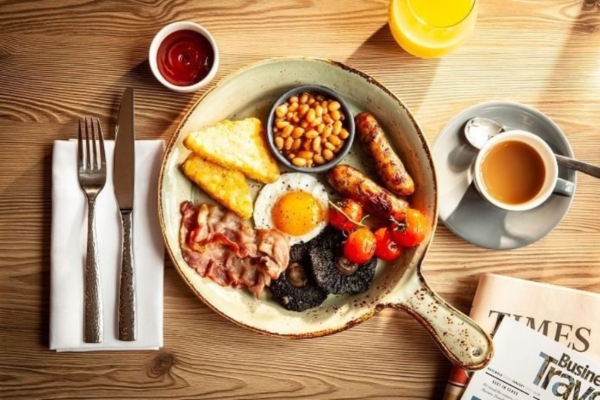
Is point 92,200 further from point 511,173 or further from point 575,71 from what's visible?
point 575,71

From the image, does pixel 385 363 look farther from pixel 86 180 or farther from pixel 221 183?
pixel 86 180

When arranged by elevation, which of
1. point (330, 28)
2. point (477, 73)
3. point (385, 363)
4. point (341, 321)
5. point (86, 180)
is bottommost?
point (385, 363)

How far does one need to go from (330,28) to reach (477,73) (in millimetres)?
568

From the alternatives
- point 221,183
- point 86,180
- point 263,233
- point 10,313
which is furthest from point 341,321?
point 10,313

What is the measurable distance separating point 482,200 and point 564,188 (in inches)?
10.9

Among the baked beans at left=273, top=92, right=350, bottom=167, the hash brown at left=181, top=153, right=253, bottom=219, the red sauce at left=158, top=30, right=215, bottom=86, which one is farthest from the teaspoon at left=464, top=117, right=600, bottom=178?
the red sauce at left=158, top=30, right=215, bottom=86

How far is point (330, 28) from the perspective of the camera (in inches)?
93.2

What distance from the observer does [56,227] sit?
229cm

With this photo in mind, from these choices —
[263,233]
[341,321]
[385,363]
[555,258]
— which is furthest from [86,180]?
[555,258]

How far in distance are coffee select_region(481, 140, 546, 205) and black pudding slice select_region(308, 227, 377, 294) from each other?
1.64 ft

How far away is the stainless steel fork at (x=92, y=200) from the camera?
2.25 metres

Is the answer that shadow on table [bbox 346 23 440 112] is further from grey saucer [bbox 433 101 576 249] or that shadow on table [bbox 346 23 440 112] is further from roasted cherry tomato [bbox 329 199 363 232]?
roasted cherry tomato [bbox 329 199 363 232]

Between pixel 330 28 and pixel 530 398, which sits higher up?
pixel 330 28

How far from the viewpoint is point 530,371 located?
2.29 meters
